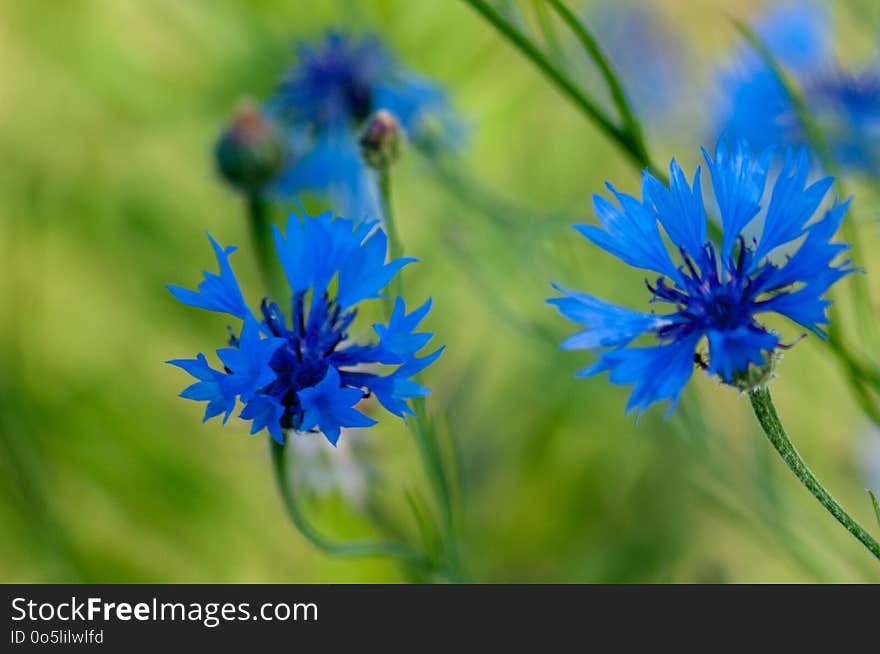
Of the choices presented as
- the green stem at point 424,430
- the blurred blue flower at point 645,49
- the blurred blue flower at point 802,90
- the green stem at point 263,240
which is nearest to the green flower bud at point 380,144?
the green stem at point 424,430

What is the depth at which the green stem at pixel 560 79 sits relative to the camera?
14.9 inches

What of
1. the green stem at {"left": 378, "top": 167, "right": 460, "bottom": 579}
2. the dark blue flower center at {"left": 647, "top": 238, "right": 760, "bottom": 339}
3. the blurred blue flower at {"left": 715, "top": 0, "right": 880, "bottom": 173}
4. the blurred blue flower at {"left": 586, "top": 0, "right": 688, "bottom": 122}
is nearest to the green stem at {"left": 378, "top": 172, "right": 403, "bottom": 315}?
the green stem at {"left": 378, "top": 167, "right": 460, "bottom": 579}

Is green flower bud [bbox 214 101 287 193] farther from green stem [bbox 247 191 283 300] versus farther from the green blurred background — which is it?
the green blurred background

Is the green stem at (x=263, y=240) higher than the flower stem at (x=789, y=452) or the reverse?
higher

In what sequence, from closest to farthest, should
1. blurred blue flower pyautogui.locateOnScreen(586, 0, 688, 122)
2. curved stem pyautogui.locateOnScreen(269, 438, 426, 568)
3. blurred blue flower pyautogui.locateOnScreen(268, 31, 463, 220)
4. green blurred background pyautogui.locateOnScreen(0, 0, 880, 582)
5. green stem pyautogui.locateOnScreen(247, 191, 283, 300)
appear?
curved stem pyautogui.locateOnScreen(269, 438, 426, 568) < green stem pyautogui.locateOnScreen(247, 191, 283, 300) < blurred blue flower pyautogui.locateOnScreen(268, 31, 463, 220) < green blurred background pyautogui.locateOnScreen(0, 0, 880, 582) < blurred blue flower pyautogui.locateOnScreen(586, 0, 688, 122)

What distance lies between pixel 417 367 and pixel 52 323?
27.3 inches

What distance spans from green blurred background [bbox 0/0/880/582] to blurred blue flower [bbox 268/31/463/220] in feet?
0.14

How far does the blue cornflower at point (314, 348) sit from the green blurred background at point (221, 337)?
1.16 feet

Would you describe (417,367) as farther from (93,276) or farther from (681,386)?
(93,276)

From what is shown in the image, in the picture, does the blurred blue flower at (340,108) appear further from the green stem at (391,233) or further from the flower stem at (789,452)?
the flower stem at (789,452)

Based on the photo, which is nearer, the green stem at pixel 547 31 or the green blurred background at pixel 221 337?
the green stem at pixel 547 31

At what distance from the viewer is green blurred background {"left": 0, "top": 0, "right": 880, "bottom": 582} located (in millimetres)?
812

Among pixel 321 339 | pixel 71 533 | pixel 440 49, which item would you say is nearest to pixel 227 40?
pixel 440 49

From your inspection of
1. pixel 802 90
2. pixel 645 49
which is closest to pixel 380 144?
pixel 802 90
